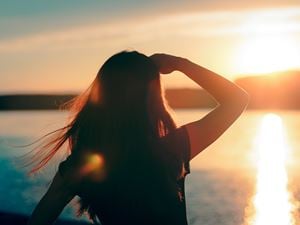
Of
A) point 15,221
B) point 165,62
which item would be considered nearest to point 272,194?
point 15,221

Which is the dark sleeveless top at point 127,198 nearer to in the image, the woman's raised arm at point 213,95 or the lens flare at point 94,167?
the lens flare at point 94,167

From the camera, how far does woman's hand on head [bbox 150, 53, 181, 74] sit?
287 cm

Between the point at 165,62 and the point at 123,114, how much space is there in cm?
53

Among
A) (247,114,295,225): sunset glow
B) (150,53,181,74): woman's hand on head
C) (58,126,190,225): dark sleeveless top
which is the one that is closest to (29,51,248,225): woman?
(58,126,190,225): dark sleeveless top

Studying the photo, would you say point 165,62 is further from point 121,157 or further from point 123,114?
point 121,157

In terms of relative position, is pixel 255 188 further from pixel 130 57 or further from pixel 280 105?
pixel 280 105

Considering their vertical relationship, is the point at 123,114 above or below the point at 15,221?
above

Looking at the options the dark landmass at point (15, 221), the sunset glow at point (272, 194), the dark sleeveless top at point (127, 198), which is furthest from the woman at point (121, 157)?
the sunset glow at point (272, 194)

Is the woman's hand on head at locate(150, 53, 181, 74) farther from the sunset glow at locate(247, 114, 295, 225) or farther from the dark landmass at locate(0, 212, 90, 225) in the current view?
the sunset glow at locate(247, 114, 295, 225)

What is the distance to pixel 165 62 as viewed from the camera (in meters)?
2.89

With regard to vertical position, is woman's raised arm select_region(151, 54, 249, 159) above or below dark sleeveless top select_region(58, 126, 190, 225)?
above

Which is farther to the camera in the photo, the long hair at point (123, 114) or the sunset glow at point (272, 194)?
the sunset glow at point (272, 194)

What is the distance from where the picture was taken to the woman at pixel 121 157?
240 cm

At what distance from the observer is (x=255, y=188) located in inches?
1198
